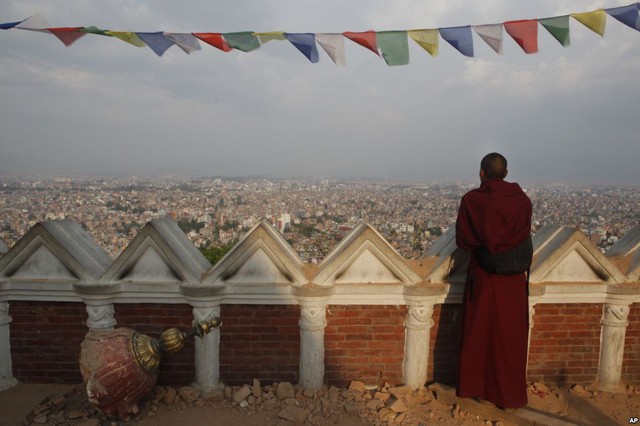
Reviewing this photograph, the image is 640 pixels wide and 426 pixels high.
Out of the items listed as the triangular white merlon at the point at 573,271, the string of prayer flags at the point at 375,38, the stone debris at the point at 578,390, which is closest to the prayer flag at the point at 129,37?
the string of prayer flags at the point at 375,38

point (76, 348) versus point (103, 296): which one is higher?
point (103, 296)

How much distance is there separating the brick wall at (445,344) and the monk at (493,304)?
370mm

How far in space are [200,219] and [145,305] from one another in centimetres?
1653

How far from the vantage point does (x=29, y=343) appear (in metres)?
4.00

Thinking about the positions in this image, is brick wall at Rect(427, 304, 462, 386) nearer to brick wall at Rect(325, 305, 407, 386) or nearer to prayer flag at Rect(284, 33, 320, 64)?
brick wall at Rect(325, 305, 407, 386)

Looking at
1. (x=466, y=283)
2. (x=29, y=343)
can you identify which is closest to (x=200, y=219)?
(x=29, y=343)

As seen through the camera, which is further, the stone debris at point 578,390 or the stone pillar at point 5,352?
the stone debris at point 578,390

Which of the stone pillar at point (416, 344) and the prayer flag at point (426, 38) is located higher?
the prayer flag at point (426, 38)

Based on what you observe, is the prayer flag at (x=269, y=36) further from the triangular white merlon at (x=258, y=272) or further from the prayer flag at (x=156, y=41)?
the triangular white merlon at (x=258, y=272)

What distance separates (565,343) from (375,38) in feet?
13.0

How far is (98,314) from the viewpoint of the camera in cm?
384

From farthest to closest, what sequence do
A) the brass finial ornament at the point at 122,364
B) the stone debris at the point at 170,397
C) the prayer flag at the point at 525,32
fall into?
the prayer flag at the point at 525,32 → the stone debris at the point at 170,397 → the brass finial ornament at the point at 122,364

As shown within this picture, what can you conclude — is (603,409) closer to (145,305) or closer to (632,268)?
(632,268)

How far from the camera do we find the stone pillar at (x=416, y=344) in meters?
3.93
